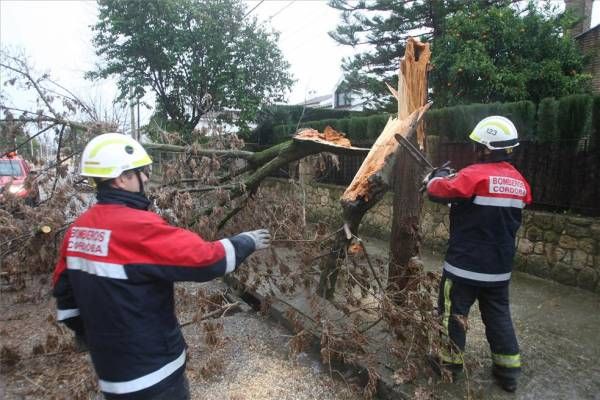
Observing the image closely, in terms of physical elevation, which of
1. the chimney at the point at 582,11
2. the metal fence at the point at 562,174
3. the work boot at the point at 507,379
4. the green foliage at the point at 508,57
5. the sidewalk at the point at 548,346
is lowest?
the sidewalk at the point at 548,346

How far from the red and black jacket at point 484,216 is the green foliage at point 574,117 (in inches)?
113

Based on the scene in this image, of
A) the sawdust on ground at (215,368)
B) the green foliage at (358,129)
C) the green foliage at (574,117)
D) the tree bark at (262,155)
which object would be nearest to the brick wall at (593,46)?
the green foliage at (358,129)

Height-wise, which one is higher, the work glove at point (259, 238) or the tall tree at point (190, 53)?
the tall tree at point (190, 53)

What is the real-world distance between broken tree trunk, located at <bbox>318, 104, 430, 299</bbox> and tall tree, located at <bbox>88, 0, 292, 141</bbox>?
809 cm

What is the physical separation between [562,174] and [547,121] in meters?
0.73

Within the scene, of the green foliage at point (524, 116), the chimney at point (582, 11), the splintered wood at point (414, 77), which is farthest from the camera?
the chimney at point (582, 11)

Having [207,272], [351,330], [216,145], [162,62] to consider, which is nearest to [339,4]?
[162,62]

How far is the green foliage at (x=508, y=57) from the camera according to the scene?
8.02 m

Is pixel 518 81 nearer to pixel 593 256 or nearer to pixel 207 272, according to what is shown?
pixel 593 256

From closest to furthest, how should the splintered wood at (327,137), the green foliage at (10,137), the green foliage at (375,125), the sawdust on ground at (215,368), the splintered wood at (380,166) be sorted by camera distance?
the sawdust on ground at (215,368) → the splintered wood at (380,166) → the splintered wood at (327,137) → the green foliage at (10,137) → the green foliage at (375,125)

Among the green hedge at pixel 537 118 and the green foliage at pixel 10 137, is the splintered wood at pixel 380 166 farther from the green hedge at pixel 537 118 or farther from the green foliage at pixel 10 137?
the green foliage at pixel 10 137

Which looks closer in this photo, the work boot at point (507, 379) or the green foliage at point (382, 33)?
the work boot at point (507, 379)

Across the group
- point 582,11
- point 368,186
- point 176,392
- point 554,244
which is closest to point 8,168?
point 368,186

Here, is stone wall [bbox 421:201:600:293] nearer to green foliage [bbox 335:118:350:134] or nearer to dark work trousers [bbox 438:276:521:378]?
dark work trousers [bbox 438:276:521:378]
